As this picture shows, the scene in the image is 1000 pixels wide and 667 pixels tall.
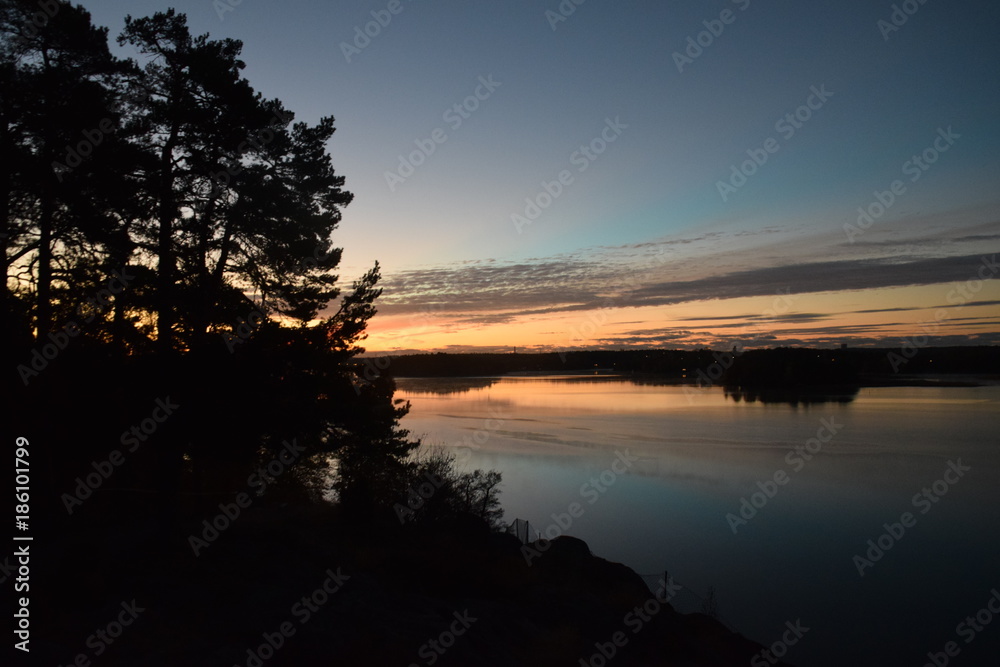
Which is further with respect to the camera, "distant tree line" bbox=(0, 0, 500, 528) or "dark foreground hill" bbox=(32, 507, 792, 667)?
"distant tree line" bbox=(0, 0, 500, 528)

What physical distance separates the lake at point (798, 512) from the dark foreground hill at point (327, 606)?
171 inches

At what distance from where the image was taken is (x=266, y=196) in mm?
13273

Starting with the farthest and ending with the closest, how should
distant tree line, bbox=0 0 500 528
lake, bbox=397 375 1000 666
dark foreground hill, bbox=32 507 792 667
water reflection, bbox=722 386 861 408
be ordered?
1. water reflection, bbox=722 386 861 408
2. lake, bbox=397 375 1000 666
3. distant tree line, bbox=0 0 500 528
4. dark foreground hill, bbox=32 507 792 667

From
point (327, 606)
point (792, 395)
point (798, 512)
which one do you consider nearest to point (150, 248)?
point (327, 606)

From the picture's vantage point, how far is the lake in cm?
1561

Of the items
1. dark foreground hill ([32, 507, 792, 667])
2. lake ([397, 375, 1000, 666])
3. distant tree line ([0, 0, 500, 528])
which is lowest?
lake ([397, 375, 1000, 666])

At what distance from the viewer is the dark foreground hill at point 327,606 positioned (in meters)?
7.23

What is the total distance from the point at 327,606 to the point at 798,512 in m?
22.1

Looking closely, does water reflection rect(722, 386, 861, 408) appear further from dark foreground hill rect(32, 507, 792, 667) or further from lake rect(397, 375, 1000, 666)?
dark foreground hill rect(32, 507, 792, 667)

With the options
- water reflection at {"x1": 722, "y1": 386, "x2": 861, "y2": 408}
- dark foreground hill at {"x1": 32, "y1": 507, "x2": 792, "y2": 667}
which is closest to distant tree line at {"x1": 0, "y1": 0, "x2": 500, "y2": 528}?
dark foreground hill at {"x1": 32, "y1": 507, "x2": 792, "y2": 667}

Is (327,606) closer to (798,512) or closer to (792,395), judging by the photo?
(798,512)

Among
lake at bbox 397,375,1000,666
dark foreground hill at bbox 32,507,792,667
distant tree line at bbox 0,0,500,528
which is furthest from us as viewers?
lake at bbox 397,375,1000,666

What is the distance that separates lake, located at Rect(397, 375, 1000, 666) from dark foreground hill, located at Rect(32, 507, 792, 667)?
435 cm

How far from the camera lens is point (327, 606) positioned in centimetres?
877
